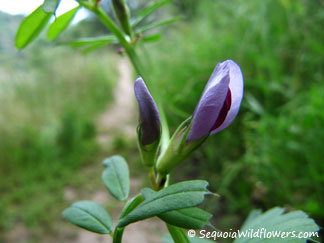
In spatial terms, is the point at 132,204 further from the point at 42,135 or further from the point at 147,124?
the point at 42,135

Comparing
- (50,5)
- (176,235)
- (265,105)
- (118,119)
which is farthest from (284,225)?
(118,119)

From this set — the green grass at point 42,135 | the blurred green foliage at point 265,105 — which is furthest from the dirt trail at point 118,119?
the blurred green foliage at point 265,105

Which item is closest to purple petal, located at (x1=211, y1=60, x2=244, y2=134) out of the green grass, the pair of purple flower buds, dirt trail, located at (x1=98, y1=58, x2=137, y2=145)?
the pair of purple flower buds

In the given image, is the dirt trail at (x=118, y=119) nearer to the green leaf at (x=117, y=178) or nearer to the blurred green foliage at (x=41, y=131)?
the blurred green foliage at (x=41, y=131)

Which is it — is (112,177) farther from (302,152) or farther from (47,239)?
(47,239)

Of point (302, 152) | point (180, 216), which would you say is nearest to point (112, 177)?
point (180, 216)

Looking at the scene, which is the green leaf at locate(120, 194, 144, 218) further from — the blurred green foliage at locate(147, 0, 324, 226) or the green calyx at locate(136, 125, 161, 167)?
the blurred green foliage at locate(147, 0, 324, 226)
